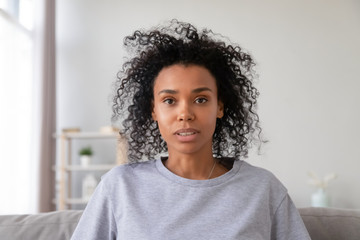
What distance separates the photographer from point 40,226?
119 centimetres

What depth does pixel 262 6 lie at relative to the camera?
532 centimetres

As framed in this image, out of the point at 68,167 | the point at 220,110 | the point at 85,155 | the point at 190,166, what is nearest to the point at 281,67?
the point at 85,155

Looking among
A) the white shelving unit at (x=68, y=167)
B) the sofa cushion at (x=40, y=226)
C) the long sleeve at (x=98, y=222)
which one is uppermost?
the long sleeve at (x=98, y=222)

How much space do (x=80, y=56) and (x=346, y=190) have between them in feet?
10.8

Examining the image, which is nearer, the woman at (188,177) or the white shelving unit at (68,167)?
the woman at (188,177)

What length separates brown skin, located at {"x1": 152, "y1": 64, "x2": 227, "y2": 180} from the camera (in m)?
1.11

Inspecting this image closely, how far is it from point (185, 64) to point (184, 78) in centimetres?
5

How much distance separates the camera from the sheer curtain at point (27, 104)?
163 inches

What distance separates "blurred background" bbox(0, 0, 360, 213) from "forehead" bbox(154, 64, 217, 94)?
389 cm

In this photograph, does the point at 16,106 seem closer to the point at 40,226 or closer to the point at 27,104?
the point at 27,104

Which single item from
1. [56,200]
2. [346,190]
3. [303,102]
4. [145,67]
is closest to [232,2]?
[303,102]

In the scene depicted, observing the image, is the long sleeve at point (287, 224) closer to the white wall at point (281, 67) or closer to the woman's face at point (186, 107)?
the woman's face at point (186, 107)

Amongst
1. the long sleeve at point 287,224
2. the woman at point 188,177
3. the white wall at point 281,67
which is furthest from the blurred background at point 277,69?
the long sleeve at point 287,224

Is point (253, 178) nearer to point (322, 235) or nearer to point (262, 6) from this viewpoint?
point (322, 235)
